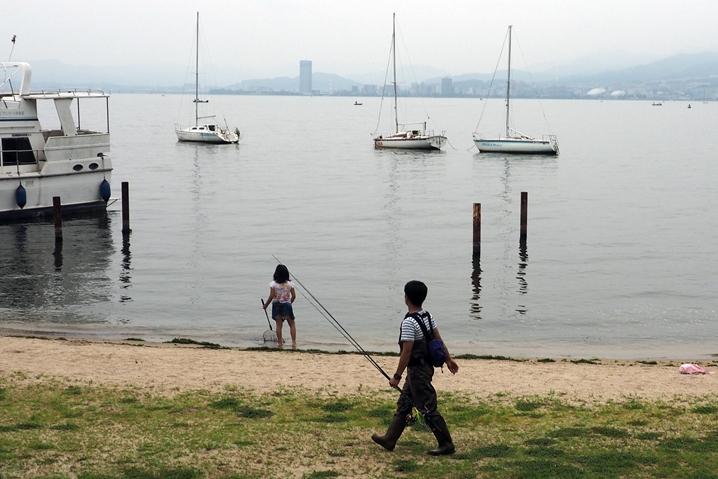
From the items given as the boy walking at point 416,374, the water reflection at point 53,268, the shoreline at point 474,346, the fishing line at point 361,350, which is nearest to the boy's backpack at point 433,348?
the boy walking at point 416,374

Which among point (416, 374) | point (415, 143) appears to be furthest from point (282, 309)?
point (415, 143)

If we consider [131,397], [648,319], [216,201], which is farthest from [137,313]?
[216,201]

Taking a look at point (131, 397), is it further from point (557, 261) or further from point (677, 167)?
point (677, 167)

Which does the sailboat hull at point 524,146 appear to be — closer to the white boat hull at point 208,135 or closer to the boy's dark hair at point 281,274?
the white boat hull at point 208,135

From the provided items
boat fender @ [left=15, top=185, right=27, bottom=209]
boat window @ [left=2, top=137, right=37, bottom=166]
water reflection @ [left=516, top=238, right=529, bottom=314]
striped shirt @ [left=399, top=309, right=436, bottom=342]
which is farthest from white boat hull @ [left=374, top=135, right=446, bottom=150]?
striped shirt @ [left=399, top=309, right=436, bottom=342]

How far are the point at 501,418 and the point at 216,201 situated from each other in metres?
42.8

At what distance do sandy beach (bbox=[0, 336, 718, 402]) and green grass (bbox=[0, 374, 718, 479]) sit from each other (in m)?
0.58

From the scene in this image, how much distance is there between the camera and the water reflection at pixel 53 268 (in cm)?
2469

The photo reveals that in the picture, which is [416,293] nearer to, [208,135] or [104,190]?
[104,190]

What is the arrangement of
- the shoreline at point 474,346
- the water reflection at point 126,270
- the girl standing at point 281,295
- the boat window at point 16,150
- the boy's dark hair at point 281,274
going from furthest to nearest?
the boat window at point 16,150
the water reflection at point 126,270
the shoreline at point 474,346
the girl standing at point 281,295
the boy's dark hair at point 281,274

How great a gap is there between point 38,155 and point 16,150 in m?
1.08

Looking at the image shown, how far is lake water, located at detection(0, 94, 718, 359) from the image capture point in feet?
74.7

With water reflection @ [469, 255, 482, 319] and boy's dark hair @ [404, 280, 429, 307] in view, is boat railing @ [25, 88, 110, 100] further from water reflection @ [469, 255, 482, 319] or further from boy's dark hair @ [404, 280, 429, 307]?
boy's dark hair @ [404, 280, 429, 307]

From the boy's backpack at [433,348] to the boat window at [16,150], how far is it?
1193 inches
